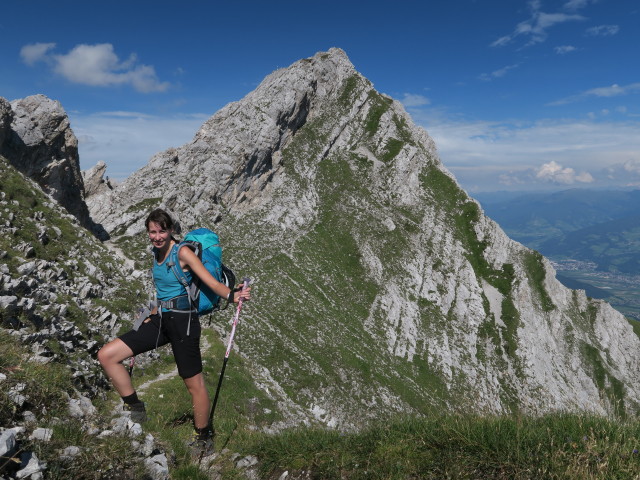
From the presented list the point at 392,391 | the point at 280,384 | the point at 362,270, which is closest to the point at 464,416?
the point at 280,384

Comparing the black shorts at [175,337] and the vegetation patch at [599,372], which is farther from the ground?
the black shorts at [175,337]

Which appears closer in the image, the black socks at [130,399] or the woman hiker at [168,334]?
the woman hiker at [168,334]

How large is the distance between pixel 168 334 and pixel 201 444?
7.16ft

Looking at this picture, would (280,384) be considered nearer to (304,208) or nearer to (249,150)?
(304,208)

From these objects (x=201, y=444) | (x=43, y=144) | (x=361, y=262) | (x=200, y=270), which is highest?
(x=43, y=144)

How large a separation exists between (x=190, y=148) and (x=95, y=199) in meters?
16.9

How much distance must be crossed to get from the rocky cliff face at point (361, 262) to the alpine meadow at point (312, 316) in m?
0.37

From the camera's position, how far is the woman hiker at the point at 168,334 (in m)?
6.16

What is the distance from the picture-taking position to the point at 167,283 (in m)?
6.38

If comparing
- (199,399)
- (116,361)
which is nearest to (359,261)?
(199,399)

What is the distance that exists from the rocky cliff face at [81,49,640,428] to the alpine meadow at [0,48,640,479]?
0.37m

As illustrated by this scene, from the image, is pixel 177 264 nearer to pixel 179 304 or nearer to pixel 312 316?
pixel 179 304

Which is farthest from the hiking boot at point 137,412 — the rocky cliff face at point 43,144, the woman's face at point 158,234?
the rocky cliff face at point 43,144

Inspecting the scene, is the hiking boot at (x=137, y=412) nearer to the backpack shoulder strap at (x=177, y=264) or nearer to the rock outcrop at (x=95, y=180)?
→ the backpack shoulder strap at (x=177, y=264)
